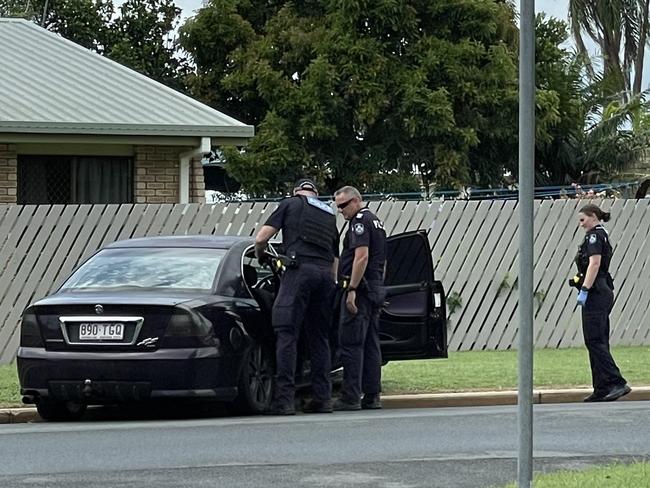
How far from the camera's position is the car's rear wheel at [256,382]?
37.3ft

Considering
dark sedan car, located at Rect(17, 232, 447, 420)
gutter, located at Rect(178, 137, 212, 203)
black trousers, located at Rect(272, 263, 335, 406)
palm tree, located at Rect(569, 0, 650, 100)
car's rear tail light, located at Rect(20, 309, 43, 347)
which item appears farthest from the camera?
palm tree, located at Rect(569, 0, 650, 100)

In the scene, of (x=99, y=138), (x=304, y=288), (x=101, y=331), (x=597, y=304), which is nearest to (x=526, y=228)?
(x=101, y=331)

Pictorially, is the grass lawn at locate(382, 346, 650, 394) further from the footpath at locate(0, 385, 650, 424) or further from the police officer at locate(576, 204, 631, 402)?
the police officer at locate(576, 204, 631, 402)

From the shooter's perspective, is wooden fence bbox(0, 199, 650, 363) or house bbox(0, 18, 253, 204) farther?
house bbox(0, 18, 253, 204)

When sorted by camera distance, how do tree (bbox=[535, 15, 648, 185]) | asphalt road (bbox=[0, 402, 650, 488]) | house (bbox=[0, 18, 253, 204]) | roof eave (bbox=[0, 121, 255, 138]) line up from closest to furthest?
asphalt road (bbox=[0, 402, 650, 488]) < roof eave (bbox=[0, 121, 255, 138]) < house (bbox=[0, 18, 253, 204]) < tree (bbox=[535, 15, 648, 185])

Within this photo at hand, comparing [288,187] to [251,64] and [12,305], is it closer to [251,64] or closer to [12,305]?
[251,64]

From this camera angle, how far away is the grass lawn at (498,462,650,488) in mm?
7359

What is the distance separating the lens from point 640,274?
18312 mm

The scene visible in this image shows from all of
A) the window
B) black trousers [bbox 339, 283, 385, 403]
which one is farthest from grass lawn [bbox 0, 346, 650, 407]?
the window

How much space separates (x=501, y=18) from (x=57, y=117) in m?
16.9

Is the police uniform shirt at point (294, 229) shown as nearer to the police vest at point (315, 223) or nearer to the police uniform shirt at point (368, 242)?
the police vest at point (315, 223)

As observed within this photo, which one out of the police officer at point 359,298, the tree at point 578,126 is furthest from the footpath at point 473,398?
the tree at point 578,126

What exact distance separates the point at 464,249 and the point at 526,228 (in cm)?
1187

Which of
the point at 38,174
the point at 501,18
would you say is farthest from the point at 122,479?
the point at 501,18
